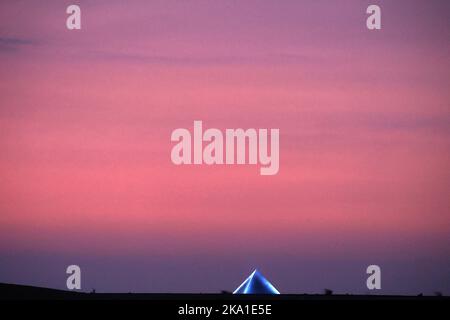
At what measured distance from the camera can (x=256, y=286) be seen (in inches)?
888

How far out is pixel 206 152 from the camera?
71.7 feet

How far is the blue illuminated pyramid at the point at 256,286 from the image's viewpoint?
22344 millimetres

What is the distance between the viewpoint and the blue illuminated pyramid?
22344 mm
